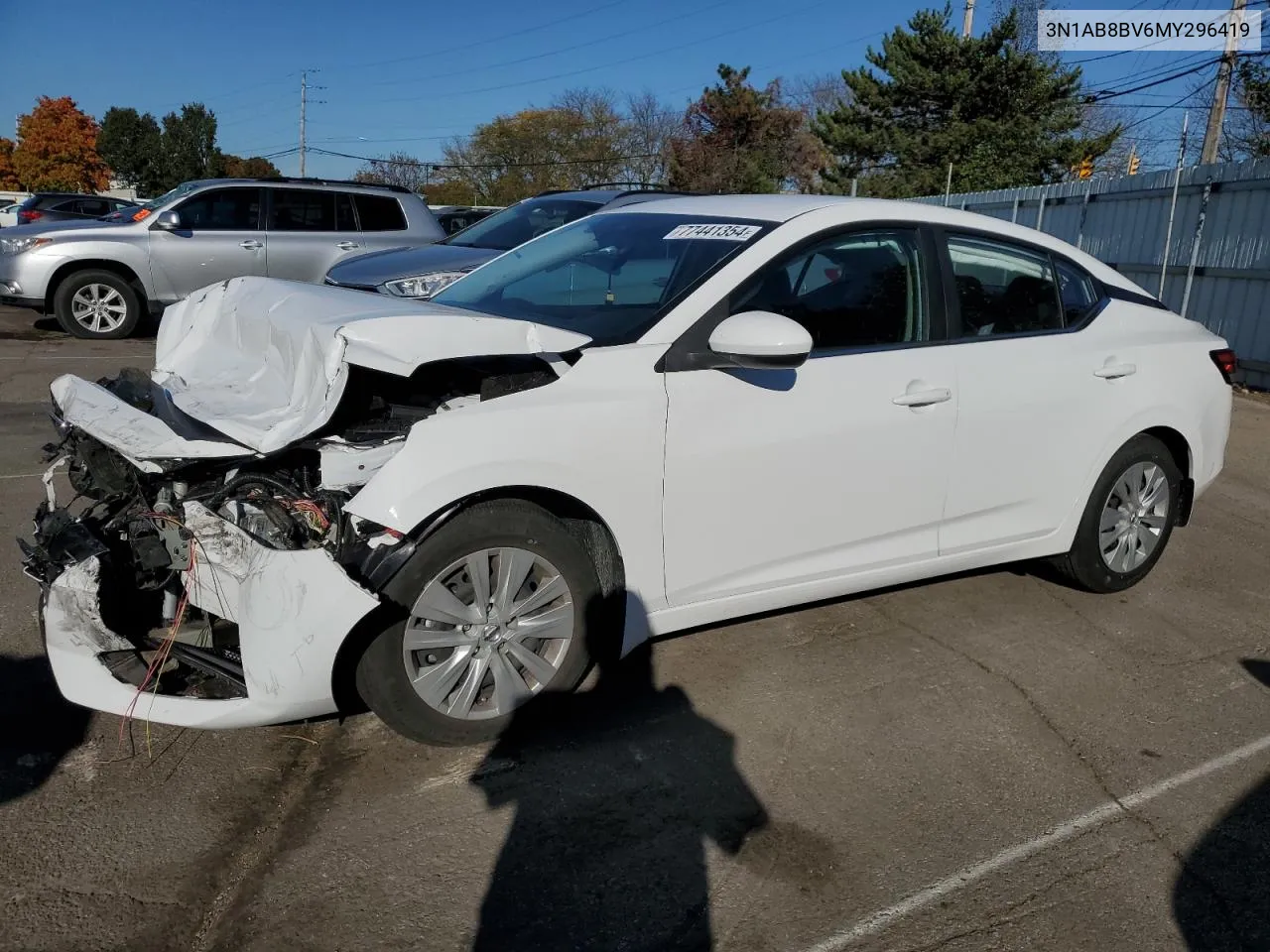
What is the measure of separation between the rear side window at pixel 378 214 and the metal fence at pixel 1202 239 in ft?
29.8

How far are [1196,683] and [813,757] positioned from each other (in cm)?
178

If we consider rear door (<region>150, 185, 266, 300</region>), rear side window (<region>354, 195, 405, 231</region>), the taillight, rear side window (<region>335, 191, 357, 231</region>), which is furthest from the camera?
rear side window (<region>354, 195, 405, 231</region>)

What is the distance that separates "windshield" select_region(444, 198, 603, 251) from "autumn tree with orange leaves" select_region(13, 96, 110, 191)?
2908 inches

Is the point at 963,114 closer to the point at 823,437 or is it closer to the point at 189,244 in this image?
the point at 189,244

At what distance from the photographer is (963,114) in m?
34.0

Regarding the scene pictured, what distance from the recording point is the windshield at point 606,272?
365cm

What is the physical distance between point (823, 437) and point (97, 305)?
10987 mm

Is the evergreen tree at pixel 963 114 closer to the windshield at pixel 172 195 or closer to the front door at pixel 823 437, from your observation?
the windshield at pixel 172 195

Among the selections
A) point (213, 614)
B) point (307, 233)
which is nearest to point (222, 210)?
point (307, 233)

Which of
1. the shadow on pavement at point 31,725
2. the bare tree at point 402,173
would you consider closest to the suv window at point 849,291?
the shadow on pavement at point 31,725

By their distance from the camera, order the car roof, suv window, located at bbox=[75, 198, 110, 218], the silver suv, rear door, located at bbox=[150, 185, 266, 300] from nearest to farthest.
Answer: the car roof < the silver suv < rear door, located at bbox=[150, 185, 266, 300] < suv window, located at bbox=[75, 198, 110, 218]

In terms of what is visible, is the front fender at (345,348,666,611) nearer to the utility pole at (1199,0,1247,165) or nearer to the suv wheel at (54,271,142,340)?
the suv wheel at (54,271,142,340)

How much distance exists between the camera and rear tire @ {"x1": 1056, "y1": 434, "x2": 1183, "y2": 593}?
4652 millimetres

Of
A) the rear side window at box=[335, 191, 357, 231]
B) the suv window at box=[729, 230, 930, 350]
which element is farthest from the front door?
the rear side window at box=[335, 191, 357, 231]
